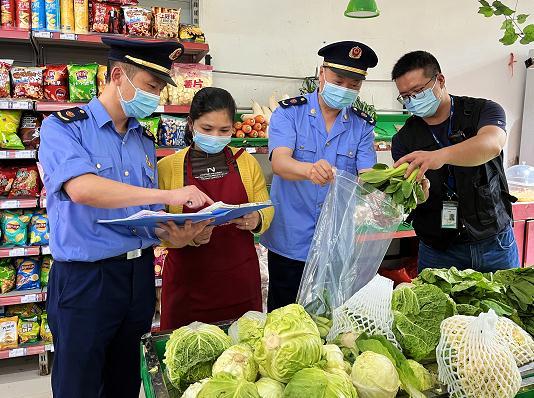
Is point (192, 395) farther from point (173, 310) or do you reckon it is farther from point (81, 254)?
point (173, 310)

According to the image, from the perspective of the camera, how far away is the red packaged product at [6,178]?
3.60 meters

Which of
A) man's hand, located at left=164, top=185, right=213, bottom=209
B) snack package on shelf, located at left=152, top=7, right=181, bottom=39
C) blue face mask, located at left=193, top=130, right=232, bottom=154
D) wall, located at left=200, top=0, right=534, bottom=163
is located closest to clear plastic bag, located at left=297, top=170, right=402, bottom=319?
man's hand, located at left=164, top=185, right=213, bottom=209

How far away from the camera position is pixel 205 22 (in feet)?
15.5

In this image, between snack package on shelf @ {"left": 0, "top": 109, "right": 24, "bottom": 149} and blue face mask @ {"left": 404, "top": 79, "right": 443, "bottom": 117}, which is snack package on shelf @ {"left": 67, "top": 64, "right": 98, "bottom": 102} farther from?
blue face mask @ {"left": 404, "top": 79, "right": 443, "bottom": 117}

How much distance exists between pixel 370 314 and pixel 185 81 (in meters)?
2.93

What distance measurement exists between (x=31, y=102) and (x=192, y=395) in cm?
311

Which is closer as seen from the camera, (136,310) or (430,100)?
(136,310)

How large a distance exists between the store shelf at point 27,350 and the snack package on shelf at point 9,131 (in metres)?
1.60

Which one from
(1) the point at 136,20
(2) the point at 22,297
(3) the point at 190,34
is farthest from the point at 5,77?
(2) the point at 22,297

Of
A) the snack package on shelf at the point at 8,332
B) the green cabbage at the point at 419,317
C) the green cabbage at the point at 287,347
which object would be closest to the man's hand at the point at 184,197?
the green cabbage at the point at 287,347

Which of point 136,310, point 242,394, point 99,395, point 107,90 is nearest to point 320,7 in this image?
point 107,90

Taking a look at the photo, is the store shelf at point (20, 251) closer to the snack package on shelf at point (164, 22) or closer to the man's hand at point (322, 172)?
the snack package on shelf at point (164, 22)

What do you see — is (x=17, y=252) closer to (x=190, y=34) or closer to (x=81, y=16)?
(x=81, y=16)

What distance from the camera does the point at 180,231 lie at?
6.46 ft
